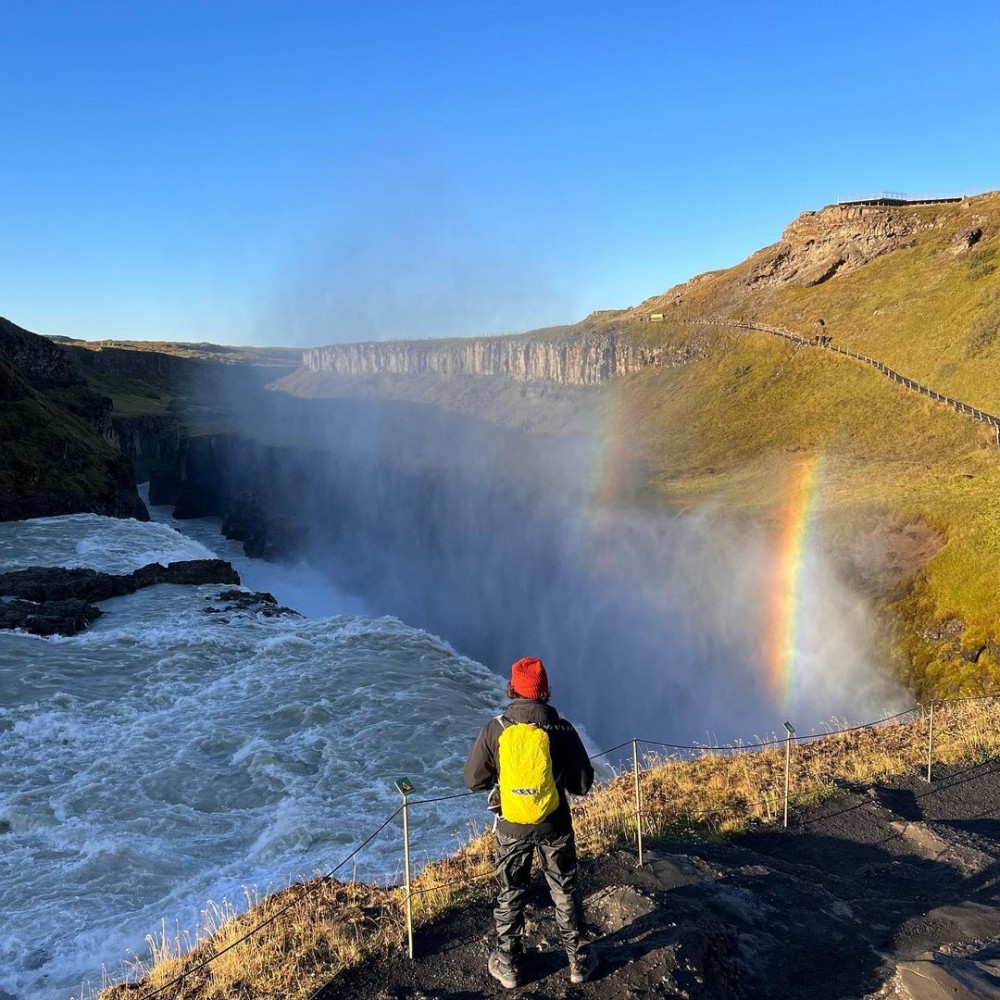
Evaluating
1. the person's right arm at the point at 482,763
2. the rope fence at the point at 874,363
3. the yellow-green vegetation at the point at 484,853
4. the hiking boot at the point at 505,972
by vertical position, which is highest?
the rope fence at the point at 874,363

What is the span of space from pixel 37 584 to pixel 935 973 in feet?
133

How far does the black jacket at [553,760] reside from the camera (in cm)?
654

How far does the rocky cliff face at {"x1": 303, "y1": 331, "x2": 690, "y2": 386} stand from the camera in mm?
93938

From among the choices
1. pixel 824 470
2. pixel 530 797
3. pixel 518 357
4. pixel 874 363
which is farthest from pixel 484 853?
pixel 518 357

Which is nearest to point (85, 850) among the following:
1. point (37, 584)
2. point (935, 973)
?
point (935, 973)

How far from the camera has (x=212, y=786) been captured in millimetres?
20656

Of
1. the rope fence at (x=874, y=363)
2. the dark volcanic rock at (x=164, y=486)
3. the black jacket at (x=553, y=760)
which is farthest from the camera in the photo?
the dark volcanic rock at (x=164, y=486)

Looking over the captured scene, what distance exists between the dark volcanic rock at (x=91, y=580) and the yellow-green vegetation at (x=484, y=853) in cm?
2744

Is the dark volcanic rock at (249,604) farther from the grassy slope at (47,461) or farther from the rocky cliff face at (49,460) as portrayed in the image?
the grassy slope at (47,461)

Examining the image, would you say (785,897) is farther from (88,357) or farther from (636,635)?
(88,357)

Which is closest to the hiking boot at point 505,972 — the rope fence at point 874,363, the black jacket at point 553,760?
the black jacket at point 553,760

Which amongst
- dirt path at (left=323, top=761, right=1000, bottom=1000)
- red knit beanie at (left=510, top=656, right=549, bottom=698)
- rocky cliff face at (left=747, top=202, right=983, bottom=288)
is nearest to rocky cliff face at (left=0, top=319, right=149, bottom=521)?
dirt path at (left=323, top=761, right=1000, bottom=1000)

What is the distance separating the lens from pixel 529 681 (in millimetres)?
6641

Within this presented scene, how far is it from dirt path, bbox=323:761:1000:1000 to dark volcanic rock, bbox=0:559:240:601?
3512cm
